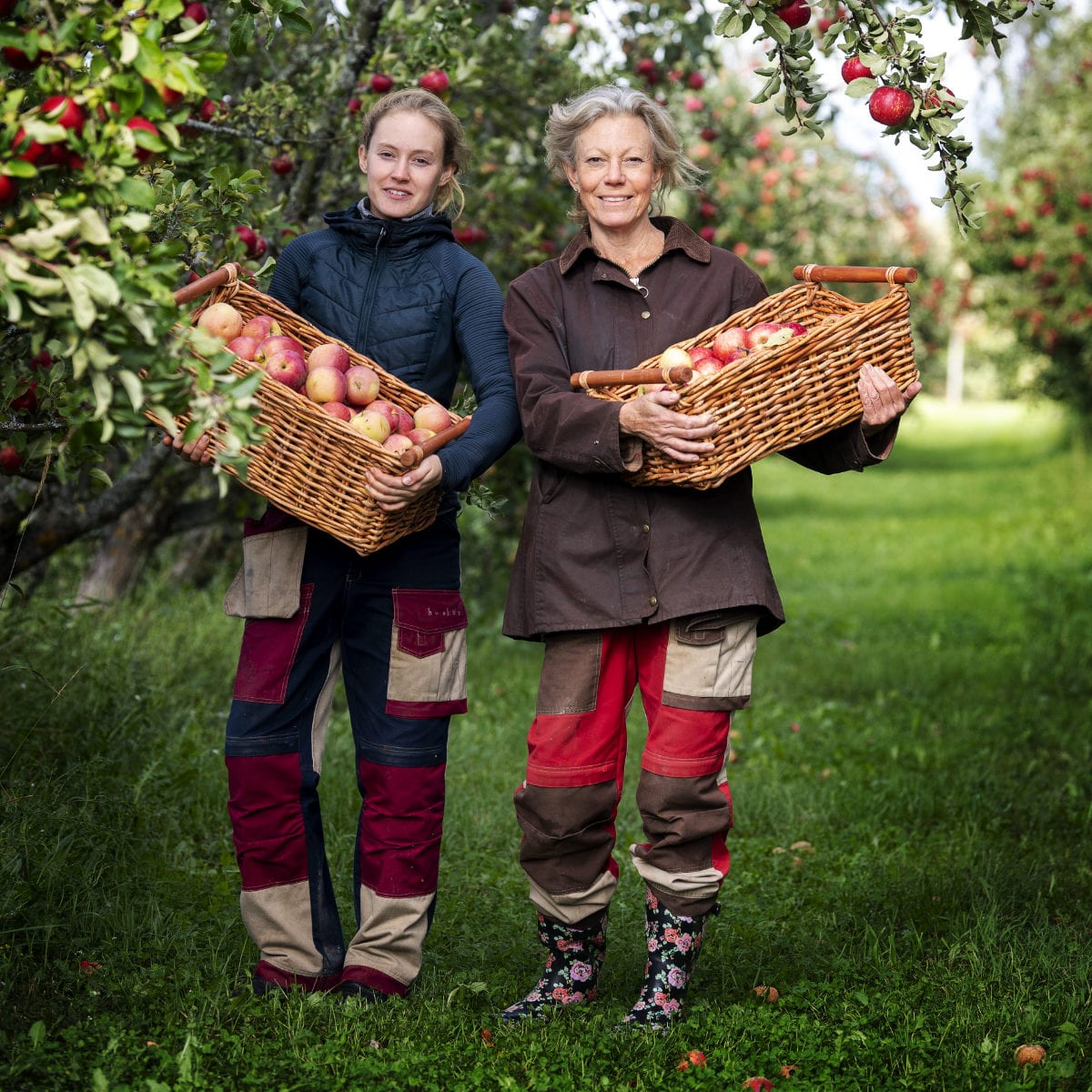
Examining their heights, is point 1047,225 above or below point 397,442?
above

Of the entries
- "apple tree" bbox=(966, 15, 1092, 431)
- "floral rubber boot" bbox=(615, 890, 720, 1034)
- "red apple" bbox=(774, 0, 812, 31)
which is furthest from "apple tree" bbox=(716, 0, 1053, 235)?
"apple tree" bbox=(966, 15, 1092, 431)

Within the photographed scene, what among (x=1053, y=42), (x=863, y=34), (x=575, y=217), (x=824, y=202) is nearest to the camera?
(x=863, y=34)

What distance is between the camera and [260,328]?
310 cm

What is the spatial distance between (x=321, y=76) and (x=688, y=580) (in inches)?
110

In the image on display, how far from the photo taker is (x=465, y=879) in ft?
13.7

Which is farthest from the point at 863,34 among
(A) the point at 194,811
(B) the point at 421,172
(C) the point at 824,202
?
(C) the point at 824,202

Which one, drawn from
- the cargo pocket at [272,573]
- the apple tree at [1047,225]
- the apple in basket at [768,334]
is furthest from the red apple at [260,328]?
the apple tree at [1047,225]

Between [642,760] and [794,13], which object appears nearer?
[794,13]

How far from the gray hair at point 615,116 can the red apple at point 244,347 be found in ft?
2.73

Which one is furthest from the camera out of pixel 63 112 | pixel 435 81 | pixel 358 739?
pixel 435 81

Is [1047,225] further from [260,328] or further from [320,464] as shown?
[320,464]

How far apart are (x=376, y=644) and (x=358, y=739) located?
0.25m

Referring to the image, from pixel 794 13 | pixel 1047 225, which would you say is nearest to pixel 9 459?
pixel 794 13

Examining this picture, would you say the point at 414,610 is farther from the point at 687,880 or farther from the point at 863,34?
the point at 863,34
